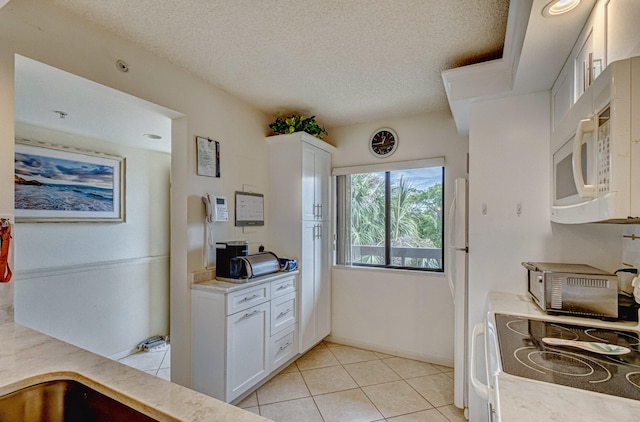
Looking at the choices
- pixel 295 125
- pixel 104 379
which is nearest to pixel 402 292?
pixel 295 125

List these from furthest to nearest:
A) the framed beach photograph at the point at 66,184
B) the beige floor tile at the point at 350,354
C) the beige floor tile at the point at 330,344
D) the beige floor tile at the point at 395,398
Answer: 1. the beige floor tile at the point at 330,344
2. the beige floor tile at the point at 350,354
3. the framed beach photograph at the point at 66,184
4. the beige floor tile at the point at 395,398

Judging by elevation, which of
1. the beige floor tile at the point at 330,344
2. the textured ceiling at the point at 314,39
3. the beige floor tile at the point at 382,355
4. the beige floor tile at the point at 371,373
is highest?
the textured ceiling at the point at 314,39

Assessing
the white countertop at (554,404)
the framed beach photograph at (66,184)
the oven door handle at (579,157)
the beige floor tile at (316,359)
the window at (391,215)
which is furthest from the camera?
the window at (391,215)

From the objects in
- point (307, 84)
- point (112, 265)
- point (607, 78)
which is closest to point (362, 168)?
point (307, 84)

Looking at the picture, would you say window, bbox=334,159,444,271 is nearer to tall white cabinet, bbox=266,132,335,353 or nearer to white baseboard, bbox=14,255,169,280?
tall white cabinet, bbox=266,132,335,353

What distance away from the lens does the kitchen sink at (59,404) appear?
2.85 ft

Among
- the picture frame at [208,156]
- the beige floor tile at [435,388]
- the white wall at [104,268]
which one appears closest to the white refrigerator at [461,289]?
the beige floor tile at [435,388]

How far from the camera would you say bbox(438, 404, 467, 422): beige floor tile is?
2.21 m

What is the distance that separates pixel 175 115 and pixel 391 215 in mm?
2288

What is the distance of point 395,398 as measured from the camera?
8.09ft

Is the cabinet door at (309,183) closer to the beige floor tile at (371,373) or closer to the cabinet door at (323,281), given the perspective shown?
the cabinet door at (323,281)

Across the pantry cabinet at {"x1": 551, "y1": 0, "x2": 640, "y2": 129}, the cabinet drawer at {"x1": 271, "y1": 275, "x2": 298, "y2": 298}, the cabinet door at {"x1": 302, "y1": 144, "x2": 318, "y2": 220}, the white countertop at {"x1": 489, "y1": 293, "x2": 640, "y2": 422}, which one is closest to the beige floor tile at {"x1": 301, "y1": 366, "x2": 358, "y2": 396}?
the cabinet drawer at {"x1": 271, "y1": 275, "x2": 298, "y2": 298}

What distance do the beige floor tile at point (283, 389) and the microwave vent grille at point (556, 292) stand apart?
6.14 ft

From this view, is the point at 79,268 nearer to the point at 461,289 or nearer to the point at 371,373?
the point at 371,373
